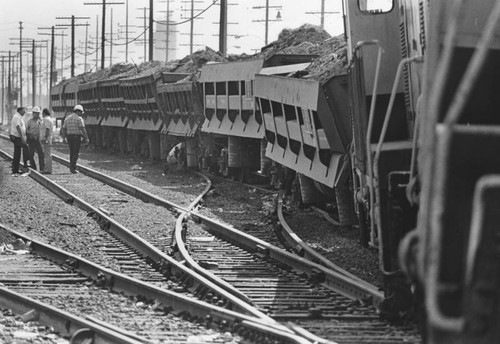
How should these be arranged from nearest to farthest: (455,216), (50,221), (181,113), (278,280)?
(455,216) < (278,280) < (50,221) < (181,113)

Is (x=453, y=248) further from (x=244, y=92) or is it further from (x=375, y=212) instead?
(x=244, y=92)

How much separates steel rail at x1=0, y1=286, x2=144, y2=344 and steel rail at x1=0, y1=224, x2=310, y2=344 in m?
0.07

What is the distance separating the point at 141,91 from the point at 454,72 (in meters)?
29.6

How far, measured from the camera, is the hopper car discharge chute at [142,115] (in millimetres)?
33312

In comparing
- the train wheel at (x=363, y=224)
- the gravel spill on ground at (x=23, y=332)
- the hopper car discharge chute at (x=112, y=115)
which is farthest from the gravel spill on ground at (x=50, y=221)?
the hopper car discharge chute at (x=112, y=115)

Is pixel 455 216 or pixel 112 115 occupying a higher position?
pixel 455 216

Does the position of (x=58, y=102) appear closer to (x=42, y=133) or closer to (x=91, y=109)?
(x=91, y=109)

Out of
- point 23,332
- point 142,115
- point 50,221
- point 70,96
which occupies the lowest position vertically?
point 70,96

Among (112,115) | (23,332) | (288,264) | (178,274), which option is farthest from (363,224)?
(112,115)

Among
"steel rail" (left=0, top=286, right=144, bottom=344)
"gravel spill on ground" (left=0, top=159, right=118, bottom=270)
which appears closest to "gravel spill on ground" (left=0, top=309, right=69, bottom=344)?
"steel rail" (left=0, top=286, right=144, bottom=344)

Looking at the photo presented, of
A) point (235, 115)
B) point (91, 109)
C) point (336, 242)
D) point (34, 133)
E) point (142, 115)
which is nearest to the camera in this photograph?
point (336, 242)

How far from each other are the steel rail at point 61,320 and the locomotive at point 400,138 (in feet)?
6.44

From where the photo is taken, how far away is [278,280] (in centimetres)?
1028

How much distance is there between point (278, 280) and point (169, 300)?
1.55 m
